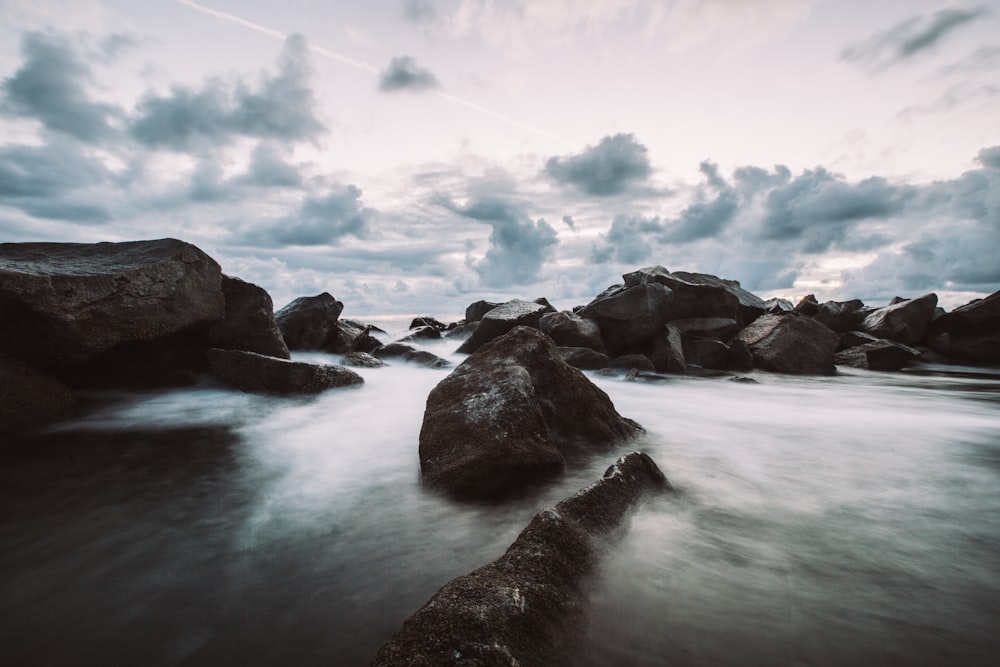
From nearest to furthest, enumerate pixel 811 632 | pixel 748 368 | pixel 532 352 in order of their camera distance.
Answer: pixel 811 632
pixel 532 352
pixel 748 368

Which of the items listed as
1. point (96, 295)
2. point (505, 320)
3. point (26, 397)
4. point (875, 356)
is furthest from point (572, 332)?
point (26, 397)

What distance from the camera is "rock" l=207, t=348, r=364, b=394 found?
7.18 metres

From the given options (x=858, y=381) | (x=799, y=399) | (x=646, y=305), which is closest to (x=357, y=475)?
(x=799, y=399)

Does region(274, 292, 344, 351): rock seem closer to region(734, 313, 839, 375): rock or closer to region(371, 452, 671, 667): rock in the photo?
region(371, 452, 671, 667): rock

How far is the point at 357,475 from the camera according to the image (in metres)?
4.23

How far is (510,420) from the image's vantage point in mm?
3859

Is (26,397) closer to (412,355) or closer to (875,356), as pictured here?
(412,355)

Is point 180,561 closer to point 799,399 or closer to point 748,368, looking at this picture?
point 799,399

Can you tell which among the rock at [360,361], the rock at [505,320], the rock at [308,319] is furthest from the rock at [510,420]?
the rock at [308,319]

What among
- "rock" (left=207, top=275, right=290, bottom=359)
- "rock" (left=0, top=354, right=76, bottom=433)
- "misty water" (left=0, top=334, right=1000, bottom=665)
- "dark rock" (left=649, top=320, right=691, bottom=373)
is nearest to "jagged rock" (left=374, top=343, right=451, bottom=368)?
"rock" (left=207, top=275, right=290, bottom=359)

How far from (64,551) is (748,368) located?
1347cm

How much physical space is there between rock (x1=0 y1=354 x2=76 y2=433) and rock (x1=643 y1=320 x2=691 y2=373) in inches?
437

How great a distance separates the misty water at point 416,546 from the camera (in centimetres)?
200

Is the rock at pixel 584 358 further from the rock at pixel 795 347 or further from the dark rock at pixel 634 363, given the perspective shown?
the rock at pixel 795 347
